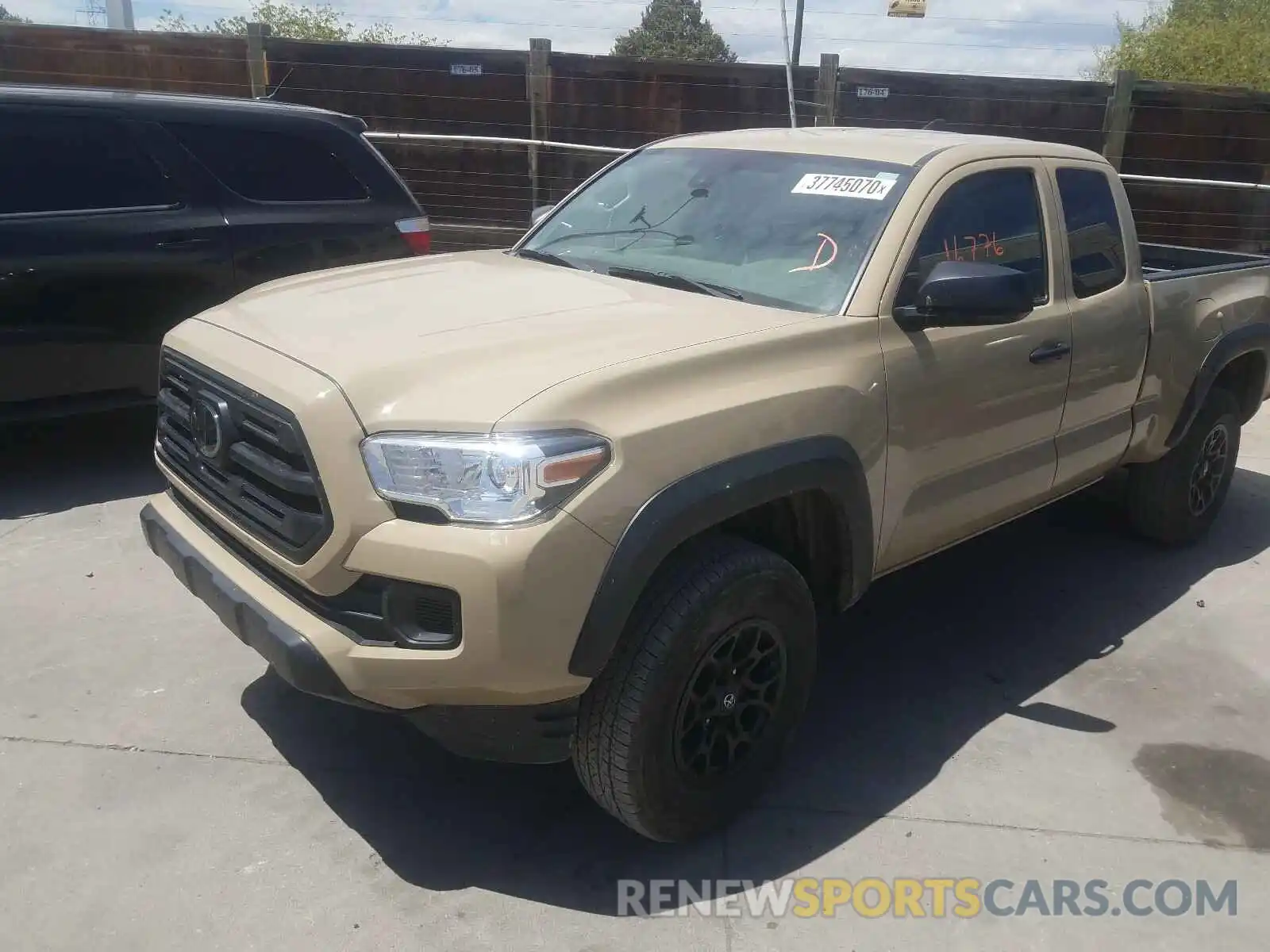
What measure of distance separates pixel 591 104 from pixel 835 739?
1028 cm

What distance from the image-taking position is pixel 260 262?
18.7ft

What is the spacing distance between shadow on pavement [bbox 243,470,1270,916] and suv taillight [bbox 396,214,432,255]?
10.6ft

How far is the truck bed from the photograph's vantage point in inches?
207

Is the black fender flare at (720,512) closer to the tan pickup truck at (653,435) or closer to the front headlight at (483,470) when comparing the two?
the tan pickup truck at (653,435)

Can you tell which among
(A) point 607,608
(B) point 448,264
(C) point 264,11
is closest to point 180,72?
(B) point 448,264

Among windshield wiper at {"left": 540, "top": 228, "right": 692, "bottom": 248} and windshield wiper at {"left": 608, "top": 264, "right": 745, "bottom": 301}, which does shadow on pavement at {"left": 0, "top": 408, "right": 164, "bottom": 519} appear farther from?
windshield wiper at {"left": 608, "top": 264, "right": 745, "bottom": 301}

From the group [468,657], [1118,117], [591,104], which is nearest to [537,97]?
[591,104]

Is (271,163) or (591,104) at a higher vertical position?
(591,104)

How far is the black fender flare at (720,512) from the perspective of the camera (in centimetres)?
249

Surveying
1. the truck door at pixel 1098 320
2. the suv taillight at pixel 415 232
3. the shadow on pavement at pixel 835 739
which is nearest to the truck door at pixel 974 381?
the truck door at pixel 1098 320

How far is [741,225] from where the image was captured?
3.62 m

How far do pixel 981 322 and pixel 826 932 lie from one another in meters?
1.78

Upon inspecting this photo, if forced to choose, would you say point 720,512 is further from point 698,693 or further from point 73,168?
point 73,168

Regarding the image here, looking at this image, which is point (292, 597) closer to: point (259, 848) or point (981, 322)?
point (259, 848)
